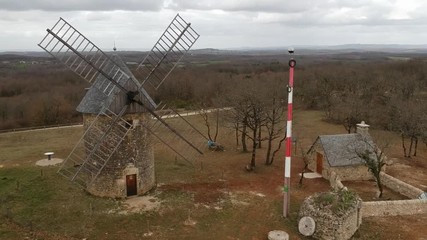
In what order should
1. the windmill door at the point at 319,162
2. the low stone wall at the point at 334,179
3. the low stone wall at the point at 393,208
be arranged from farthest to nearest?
the windmill door at the point at 319,162, the low stone wall at the point at 334,179, the low stone wall at the point at 393,208

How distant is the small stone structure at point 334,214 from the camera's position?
16.7 meters

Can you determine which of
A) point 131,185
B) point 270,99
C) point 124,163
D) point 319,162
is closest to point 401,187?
point 319,162

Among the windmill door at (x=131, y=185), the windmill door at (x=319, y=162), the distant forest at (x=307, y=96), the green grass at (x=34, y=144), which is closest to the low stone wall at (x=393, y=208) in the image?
the windmill door at (x=319, y=162)

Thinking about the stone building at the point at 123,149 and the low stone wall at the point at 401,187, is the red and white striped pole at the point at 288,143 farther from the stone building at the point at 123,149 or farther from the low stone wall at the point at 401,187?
the low stone wall at the point at 401,187

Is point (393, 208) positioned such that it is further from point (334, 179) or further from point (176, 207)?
point (176, 207)

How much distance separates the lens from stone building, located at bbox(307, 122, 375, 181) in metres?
24.1

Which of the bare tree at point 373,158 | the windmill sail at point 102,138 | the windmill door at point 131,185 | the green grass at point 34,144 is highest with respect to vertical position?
the windmill sail at point 102,138

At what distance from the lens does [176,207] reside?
1980cm

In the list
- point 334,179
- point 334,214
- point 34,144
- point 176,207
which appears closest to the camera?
point 334,214

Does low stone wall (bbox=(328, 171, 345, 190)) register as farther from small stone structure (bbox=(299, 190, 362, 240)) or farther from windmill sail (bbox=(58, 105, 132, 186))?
windmill sail (bbox=(58, 105, 132, 186))

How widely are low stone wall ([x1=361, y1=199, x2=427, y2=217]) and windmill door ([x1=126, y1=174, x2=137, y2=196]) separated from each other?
12.0 metres

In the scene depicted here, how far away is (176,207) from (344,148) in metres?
11.9

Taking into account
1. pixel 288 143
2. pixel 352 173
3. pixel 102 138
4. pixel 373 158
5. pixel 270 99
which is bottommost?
pixel 352 173

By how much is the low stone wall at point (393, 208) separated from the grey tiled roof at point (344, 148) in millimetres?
4437
